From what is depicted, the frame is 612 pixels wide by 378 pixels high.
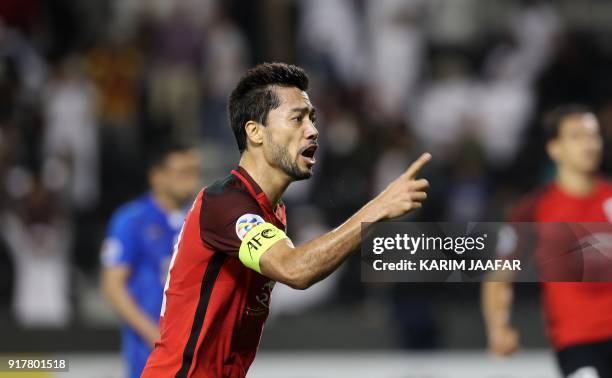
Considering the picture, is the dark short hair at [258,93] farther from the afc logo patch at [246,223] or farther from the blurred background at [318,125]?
the blurred background at [318,125]

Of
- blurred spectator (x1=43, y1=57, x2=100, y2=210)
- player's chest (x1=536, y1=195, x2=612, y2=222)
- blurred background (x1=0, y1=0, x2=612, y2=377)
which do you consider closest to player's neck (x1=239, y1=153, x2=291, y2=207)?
player's chest (x1=536, y1=195, x2=612, y2=222)

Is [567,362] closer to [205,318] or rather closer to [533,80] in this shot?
[205,318]

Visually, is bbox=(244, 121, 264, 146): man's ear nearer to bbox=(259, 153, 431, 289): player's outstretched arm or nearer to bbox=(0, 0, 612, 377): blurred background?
bbox=(259, 153, 431, 289): player's outstretched arm

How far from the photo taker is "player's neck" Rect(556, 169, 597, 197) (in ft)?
23.6

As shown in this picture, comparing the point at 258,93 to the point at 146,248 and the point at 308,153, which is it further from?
the point at 146,248

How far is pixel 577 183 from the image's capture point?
721 centimetres

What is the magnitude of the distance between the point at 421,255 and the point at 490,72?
1002cm

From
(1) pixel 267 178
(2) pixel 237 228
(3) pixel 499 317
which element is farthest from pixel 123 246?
(2) pixel 237 228

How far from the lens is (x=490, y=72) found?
48.4 ft

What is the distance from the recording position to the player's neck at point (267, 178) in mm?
4910

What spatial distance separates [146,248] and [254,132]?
299 centimetres

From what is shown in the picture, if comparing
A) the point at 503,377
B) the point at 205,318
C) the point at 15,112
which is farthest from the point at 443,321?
the point at 205,318

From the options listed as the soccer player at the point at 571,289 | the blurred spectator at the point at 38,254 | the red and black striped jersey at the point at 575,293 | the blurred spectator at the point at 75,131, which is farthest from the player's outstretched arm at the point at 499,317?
the blurred spectator at the point at 75,131

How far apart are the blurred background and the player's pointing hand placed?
22.2ft
